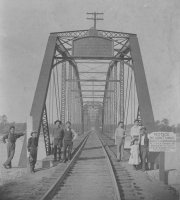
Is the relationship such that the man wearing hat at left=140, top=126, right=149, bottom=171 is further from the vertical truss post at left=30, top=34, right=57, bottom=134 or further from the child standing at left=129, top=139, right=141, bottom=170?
the vertical truss post at left=30, top=34, right=57, bottom=134

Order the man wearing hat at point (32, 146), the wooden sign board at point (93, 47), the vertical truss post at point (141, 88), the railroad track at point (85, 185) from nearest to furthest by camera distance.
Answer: the railroad track at point (85, 185)
the man wearing hat at point (32, 146)
the vertical truss post at point (141, 88)
the wooden sign board at point (93, 47)

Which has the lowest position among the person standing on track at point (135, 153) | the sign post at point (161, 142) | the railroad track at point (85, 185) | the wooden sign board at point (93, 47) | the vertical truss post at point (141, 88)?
the railroad track at point (85, 185)

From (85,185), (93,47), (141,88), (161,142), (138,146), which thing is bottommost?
(85,185)

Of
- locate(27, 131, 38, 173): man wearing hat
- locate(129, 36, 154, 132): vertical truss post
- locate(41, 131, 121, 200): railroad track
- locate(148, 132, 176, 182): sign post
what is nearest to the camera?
locate(41, 131, 121, 200): railroad track

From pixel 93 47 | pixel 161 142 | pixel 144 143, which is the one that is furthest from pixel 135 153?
pixel 93 47

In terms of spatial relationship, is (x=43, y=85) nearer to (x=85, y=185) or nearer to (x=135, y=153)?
(x=135, y=153)

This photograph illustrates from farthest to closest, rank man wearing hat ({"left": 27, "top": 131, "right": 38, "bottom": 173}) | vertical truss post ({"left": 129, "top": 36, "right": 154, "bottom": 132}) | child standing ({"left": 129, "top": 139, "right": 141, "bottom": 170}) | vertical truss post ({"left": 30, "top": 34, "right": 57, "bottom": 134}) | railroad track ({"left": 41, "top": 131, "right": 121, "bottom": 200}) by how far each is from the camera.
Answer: vertical truss post ({"left": 30, "top": 34, "right": 57, "bottom": 134}) → vertical truss post ({"left": 129, "top": 36, "right": 154, "bottom": 132}) → child standing ({"left": 129, "top": 139, "right": 141, "bottom": 170}) → man wearing hat ({"left": 27, "top": 131, "right": 38, "bottom": 173}) → railroad track ({"left": 41, "top": 131, "right": 121, "bottom": 200})

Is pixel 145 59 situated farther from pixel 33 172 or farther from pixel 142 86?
pixel 33 172

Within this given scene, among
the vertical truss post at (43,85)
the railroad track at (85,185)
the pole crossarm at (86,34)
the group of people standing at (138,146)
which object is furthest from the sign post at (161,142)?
the pole crossarm at (86,34)

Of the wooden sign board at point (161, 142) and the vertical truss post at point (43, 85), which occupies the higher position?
the vertical truss post at point (43, 85)

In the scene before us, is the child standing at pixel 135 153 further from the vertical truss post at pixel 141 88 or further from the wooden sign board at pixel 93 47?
the wooden sign board at pixel 93 47

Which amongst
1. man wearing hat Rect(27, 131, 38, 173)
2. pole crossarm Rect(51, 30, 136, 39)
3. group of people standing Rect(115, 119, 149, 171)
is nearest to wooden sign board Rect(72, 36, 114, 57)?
pole crossarm Rect(51, 30, 136, 39)

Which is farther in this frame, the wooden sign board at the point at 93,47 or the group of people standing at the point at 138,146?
the wooden sign board at the point at 93,47

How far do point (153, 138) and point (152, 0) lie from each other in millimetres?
3262
